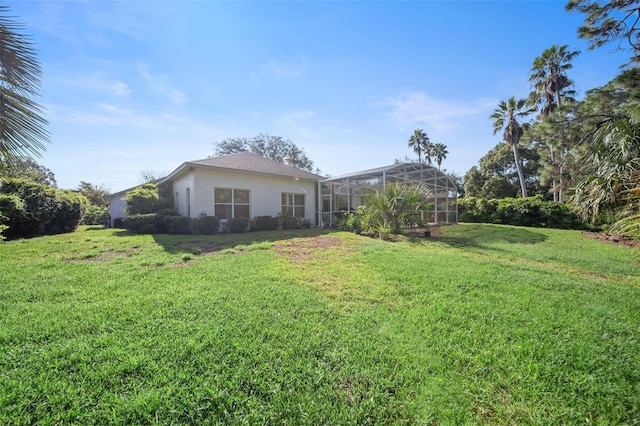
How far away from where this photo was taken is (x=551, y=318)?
322cm

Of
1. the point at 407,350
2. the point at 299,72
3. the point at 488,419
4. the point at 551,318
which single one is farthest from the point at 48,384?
the point at 299,72

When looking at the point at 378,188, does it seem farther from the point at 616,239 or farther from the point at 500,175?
the point at 500,175

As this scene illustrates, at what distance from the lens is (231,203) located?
12.7 metres

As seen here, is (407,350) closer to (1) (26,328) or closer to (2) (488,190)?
(1) (26,328)

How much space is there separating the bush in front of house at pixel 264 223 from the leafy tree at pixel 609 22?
12640 millimetres

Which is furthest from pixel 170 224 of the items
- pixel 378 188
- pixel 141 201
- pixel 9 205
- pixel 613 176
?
pixel 613 176

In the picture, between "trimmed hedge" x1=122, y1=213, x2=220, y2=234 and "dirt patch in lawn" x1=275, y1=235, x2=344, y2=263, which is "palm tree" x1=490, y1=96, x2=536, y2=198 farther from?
"trimmed hedge" x1=122, y1=213, x2=220, y2=234

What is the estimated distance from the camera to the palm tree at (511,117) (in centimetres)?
2129

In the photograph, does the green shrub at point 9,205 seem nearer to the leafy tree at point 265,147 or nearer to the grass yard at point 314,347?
the grass yard at point 314,347

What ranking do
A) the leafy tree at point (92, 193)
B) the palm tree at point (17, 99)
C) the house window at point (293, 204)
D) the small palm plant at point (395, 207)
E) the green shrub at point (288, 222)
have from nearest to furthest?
the palm tree at point (17, 99), the small palm plant at point (395, 207), the green shrub at point (288, 222), the house window at point (293, 204), the leafy tree at point (92, 193)

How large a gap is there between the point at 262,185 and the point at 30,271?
31.5 feet

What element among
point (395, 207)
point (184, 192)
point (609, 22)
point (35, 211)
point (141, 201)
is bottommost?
point (395, 207)

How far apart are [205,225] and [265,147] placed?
86.7ft

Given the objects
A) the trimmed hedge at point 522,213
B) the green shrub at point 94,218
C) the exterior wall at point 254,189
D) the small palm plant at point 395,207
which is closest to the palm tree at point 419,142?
the trimmed hedge at point 522,213
